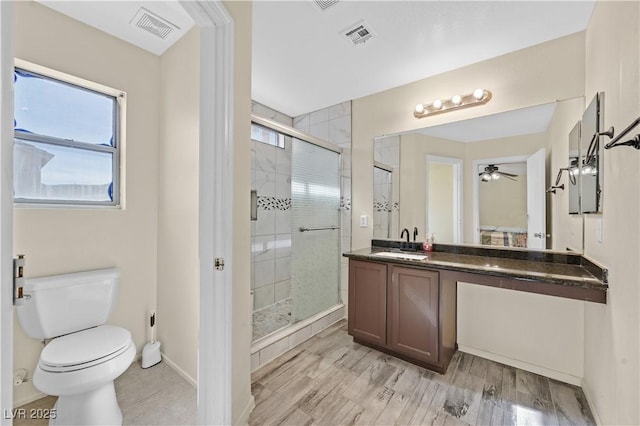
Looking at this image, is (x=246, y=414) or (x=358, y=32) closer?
(x=246, y=414)

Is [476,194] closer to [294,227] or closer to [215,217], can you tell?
[294,227]

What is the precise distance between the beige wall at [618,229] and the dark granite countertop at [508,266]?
0.40 feet

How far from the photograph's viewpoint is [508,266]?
1771mm

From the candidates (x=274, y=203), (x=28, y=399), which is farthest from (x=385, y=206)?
(x=28, y=399)

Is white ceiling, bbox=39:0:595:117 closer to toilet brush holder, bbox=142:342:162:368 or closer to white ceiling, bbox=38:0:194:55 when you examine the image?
white ceiling, bbox=38:0:194:55

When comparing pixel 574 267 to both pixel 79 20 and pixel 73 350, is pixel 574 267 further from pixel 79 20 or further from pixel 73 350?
pixel 79 20

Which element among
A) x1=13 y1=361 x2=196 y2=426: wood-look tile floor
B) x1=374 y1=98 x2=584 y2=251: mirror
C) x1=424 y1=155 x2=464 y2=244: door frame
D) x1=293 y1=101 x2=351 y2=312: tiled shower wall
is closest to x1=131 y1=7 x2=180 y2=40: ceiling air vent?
x1=293 y1=101 x2=351 y2=312: tiled shower wall

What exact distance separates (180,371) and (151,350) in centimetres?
32

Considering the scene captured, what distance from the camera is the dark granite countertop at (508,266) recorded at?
1.45 metres

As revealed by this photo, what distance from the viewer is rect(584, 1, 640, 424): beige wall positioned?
104 centimetres

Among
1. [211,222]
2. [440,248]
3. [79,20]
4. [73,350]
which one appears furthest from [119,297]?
[440,248]

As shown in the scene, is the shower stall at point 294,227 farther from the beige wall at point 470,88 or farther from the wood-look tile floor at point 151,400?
the wood-look tile floor at point 151,400

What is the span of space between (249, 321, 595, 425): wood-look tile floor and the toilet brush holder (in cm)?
84

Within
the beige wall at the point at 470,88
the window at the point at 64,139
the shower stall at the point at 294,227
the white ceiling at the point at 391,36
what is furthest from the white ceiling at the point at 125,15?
the beige wall at the point at 470,88
